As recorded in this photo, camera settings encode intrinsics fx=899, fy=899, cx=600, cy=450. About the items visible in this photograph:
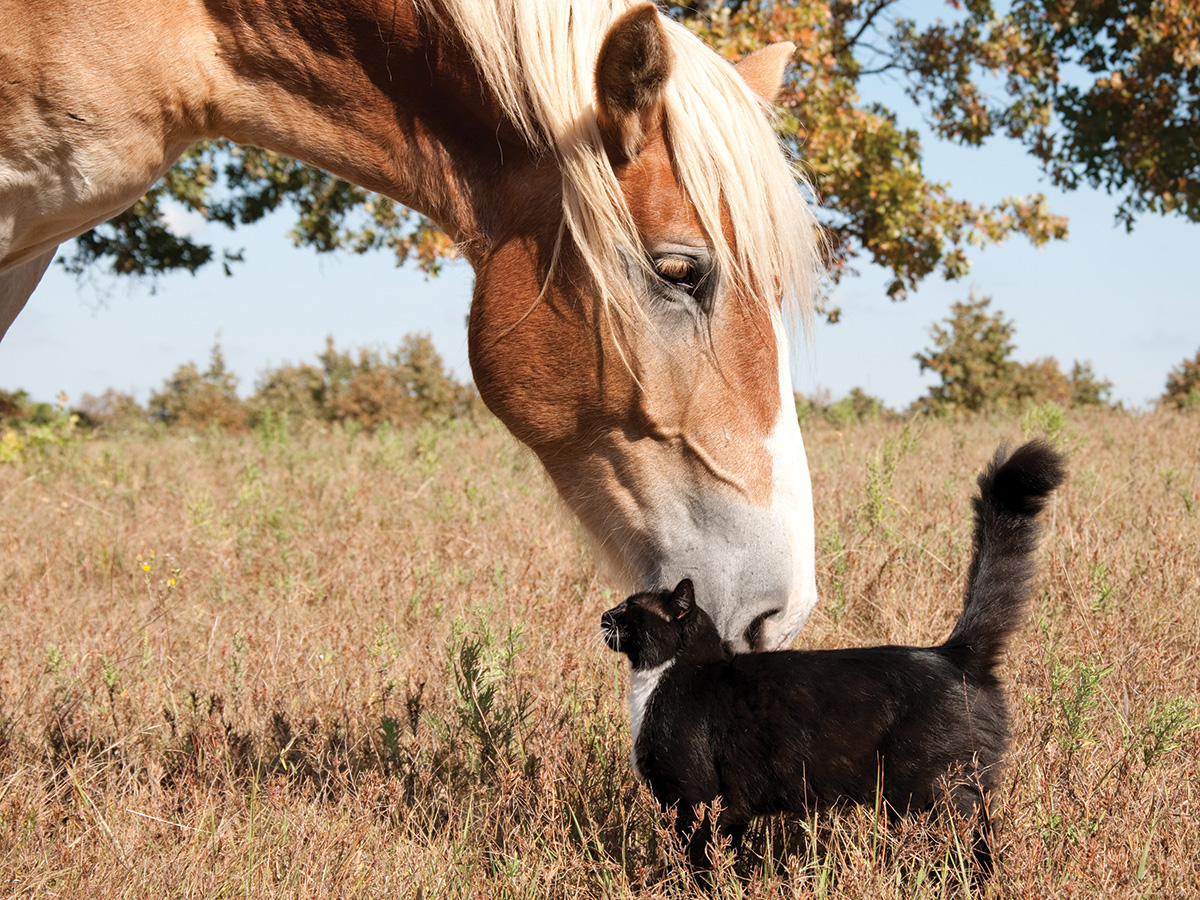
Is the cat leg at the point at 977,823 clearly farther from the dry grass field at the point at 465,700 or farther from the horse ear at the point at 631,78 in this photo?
the horse ear at the point at 631,78

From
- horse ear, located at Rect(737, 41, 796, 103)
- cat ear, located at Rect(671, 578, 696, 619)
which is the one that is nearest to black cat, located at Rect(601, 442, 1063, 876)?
cat ear, located at Rect(671, 578, 696, 619)

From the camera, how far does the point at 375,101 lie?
2.31 metres

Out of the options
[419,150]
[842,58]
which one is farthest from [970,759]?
[842,58]

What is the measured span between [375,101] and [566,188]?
586 mm

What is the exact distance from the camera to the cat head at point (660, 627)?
2.16 m

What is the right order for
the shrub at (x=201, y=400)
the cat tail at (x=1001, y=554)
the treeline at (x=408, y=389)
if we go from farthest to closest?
1. the shrub at (x=201, y=400)
2. the treeline at (x=408, y=389)
3. the cat tail at (x=1001, y=554)

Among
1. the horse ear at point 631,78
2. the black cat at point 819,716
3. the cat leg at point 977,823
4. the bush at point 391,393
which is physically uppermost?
the bush at point 391,393

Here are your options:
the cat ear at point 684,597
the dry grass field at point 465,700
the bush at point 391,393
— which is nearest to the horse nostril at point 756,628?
the cat ear at point 684,597

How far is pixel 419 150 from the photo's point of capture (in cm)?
233

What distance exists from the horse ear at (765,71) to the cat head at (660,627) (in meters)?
1.50

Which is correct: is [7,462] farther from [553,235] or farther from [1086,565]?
[1086,565]

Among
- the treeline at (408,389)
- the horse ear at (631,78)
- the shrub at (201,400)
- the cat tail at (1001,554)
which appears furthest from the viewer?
the shrub at (201,400)

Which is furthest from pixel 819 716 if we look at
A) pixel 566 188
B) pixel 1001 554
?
pixel 566 188

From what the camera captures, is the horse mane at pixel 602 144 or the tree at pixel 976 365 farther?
the tree at pixel 976 365
